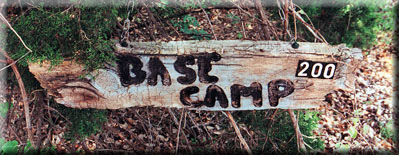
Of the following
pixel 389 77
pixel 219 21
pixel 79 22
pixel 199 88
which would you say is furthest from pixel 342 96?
pixel 79 22

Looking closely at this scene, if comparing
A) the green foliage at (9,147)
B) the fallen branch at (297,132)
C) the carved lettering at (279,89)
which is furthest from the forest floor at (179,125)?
the green foliage at (9,147)

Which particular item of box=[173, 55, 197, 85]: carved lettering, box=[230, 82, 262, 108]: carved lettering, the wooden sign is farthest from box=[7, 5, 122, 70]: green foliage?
box=[230, 82, 262, 108]: carved lettering

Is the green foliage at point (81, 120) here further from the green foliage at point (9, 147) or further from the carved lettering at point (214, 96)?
the carved lettering at point (214, 96)

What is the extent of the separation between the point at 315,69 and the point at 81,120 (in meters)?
1.58

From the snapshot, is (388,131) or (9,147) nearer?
(9,147)

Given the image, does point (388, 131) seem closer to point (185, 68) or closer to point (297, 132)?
point (297, 132)

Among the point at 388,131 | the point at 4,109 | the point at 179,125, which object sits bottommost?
the point at 388,131

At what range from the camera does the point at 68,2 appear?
5.13ft

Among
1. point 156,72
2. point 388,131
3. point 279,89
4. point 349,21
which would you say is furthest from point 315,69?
point 388,131

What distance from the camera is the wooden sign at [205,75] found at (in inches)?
60.3

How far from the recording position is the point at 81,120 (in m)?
1.95

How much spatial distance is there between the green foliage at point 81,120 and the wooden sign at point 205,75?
14.2 inches

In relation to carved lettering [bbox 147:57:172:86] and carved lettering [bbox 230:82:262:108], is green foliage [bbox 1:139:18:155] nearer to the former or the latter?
carved lettering [bbox 147:57:172:86]

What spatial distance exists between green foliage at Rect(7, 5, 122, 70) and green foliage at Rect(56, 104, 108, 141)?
0.55 m
